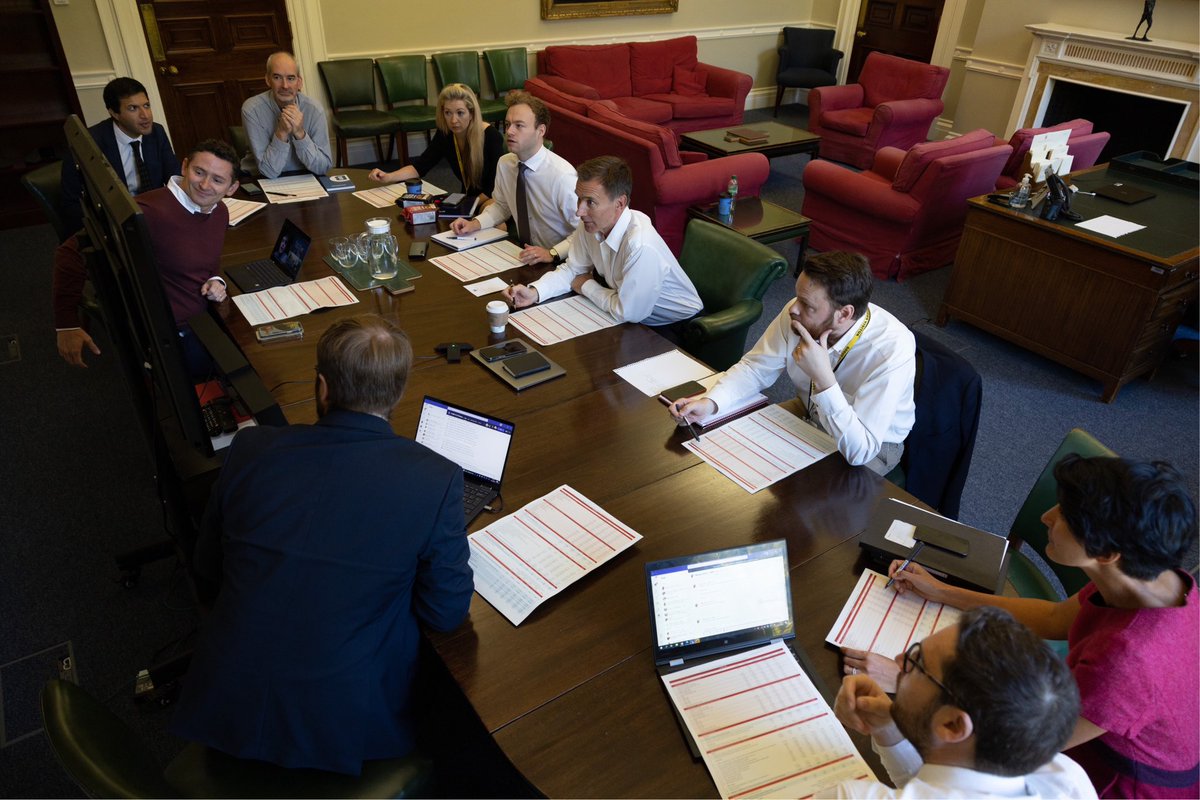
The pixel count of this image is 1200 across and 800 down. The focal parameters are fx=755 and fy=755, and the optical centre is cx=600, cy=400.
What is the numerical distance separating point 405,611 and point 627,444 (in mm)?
782

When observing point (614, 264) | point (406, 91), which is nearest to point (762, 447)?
point (614, 264)

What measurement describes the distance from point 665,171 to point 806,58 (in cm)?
460

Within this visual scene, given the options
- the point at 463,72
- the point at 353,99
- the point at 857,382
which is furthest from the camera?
the point at 463,72

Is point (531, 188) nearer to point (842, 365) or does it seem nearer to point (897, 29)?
point (842, 365)

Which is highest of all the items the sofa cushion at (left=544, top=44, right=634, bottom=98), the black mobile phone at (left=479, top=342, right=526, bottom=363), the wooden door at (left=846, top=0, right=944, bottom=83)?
the wooden door at (left=846, top=0, right=944, bottom=83)

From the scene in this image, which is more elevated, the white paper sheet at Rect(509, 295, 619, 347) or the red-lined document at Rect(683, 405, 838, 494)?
the white paper sheet at Rect(509, 295, 619, 347)

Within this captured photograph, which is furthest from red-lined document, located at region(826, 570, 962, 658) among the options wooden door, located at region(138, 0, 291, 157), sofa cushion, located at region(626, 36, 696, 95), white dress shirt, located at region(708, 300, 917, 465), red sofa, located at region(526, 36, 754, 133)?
sofa cushion, located at region(626, 36, 696, 95)

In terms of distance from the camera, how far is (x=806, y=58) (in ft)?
27.0

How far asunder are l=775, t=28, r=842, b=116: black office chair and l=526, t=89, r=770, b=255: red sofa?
3.69 metres

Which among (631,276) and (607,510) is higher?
(631,276)

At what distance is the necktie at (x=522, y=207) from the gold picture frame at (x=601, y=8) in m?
4.36

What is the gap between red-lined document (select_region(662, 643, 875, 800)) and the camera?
1249 millimetres

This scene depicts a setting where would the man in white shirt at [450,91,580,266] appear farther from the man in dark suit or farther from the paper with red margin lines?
the man in dark suit

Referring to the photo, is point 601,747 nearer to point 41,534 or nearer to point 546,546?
point 546,546
